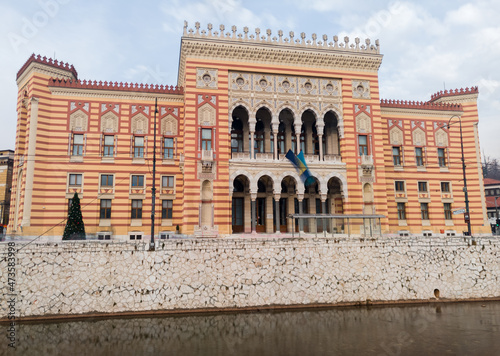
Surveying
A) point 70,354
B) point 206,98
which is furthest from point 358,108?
point 70,354

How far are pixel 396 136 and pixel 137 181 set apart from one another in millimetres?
26133

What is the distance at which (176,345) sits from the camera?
14875 mm

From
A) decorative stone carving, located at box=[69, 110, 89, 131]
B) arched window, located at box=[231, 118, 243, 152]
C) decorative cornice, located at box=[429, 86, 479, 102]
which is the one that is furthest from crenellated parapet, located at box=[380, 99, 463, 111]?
decorative stone carving, located at box=[69, 110, 89, 131]

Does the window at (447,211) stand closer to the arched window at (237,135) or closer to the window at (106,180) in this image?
the arched window at (237,135)

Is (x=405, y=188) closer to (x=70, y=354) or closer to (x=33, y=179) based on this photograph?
(x=70, y=354)

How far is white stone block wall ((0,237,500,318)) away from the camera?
19234mm

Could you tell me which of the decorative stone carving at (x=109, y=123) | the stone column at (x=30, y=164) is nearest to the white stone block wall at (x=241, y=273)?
the stone column at (x=30, y=164)

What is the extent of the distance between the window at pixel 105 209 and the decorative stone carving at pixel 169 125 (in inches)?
312

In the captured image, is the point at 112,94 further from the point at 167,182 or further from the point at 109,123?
the point at 167,182

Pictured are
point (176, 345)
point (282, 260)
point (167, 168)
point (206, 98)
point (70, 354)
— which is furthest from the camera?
point (167, 168)

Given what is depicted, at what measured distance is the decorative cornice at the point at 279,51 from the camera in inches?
1171

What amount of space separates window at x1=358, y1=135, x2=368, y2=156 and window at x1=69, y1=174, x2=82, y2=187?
25.1m

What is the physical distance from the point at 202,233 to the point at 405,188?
2137 centimetres

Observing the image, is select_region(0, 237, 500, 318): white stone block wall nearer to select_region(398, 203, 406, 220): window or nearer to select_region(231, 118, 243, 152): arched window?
select_region(398, 203, 406, 220): window
